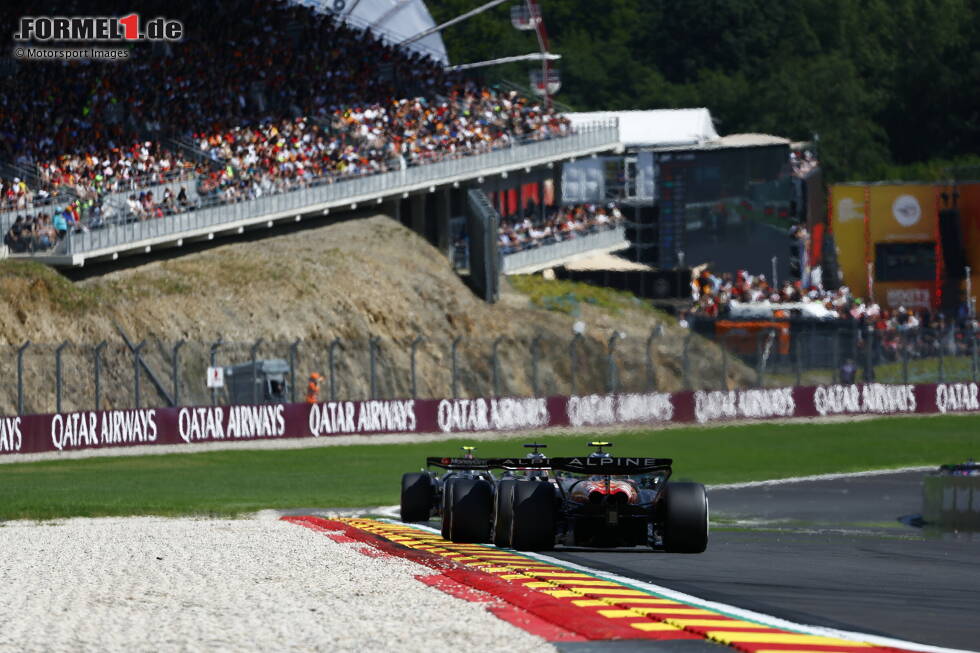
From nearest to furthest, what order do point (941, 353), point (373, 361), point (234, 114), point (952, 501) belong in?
point (952, 501) < point (373, 361) < point (941, 353) < point (234, 114)

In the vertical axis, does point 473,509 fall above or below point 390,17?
below

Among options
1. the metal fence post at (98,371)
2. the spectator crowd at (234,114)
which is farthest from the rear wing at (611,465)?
the spectator crowd at (234,114)

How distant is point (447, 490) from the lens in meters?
19.7

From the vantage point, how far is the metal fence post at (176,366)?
4116 cm

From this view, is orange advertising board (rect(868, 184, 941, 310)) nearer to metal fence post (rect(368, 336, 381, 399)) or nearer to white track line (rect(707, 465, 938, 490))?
white track line (rect(707, 465, 938, 490))

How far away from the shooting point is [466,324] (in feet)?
200

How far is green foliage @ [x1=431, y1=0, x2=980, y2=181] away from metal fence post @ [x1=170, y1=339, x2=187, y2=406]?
83.5 meters

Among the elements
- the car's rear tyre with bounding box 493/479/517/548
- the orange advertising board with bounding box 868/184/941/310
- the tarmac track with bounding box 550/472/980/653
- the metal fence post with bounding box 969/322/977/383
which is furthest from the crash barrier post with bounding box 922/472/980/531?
the orange advertising board with bounding box 868/184/941/310

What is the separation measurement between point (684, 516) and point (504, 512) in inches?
73.1

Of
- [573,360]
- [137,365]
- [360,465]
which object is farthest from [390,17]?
[360,465]

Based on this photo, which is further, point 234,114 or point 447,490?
point 234,114

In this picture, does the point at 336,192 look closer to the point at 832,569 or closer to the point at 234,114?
the point at 234,114

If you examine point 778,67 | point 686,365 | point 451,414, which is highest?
point 778,67

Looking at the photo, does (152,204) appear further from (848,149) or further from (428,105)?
(848,149)
